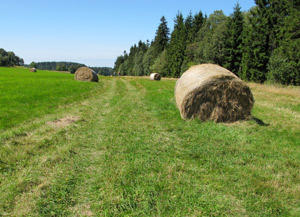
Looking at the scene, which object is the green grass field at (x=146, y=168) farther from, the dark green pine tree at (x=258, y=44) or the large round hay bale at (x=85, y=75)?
the dark green pine tree at (x=258, y=44)

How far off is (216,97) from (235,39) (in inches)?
1552

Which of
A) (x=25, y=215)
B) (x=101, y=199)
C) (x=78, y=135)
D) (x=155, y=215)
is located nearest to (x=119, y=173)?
(x=101, y=199)

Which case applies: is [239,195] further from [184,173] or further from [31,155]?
[31,155]

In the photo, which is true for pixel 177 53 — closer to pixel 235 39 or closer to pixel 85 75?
pixel 235 39

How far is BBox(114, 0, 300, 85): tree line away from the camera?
27000mm

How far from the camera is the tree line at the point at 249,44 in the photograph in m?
27.0

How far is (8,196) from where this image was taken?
317 centimetres

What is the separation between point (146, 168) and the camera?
4.16m

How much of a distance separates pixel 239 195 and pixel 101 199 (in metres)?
2.39

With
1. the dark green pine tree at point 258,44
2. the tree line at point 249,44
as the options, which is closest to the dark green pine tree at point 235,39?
the tree line at point 249,44

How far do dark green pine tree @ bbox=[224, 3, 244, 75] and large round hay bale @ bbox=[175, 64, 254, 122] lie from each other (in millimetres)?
36585

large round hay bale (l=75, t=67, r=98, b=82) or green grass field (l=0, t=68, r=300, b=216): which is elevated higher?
large round hay bale (l=75, t=67, r=98, b=82)

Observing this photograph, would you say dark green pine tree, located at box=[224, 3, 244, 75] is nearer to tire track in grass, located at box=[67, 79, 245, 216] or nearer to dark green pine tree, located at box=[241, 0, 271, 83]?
dark green pine tree, located at box=[241, 0, 271, 83]

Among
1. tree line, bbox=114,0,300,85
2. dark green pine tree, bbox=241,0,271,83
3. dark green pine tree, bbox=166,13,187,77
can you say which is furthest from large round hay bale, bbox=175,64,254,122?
dark green pine tree, bbox=166,13,187,77
